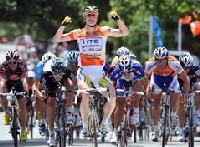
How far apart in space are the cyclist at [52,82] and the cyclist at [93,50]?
68cm

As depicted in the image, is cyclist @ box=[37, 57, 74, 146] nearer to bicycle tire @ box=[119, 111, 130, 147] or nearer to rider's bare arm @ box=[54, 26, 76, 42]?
rider's bare arm @ box=[54, 26, 76, 42]

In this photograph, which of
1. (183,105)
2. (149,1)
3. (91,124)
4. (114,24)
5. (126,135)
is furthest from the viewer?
(114,24)

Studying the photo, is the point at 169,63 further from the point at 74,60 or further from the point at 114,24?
the point at 114,24

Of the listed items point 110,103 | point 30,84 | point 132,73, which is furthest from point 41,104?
point 110,103

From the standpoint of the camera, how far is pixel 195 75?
23312 millimetres

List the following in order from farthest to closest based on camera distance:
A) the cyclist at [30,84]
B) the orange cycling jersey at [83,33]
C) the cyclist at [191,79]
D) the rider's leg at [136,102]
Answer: the cyclist at [30,84]
the cyclist at [191,79]
the rider's leg at [136,102]
the orange cycling jersey at [83,33]

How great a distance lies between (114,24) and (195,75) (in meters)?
27.8

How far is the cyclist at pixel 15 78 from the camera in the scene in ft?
72.3

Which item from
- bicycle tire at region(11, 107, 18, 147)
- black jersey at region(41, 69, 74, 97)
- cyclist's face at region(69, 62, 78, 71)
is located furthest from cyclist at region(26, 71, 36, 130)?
black jersey at region(41, 69, 74, 97)

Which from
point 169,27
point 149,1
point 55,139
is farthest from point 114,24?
point 55,139

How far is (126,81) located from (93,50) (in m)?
2.73

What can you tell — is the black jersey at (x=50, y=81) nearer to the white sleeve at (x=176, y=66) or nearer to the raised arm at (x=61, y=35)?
the raised arm at (x=61, y=35)

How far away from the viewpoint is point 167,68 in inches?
873

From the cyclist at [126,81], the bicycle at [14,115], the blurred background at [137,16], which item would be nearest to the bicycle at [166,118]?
the cyclist at [126,81]
